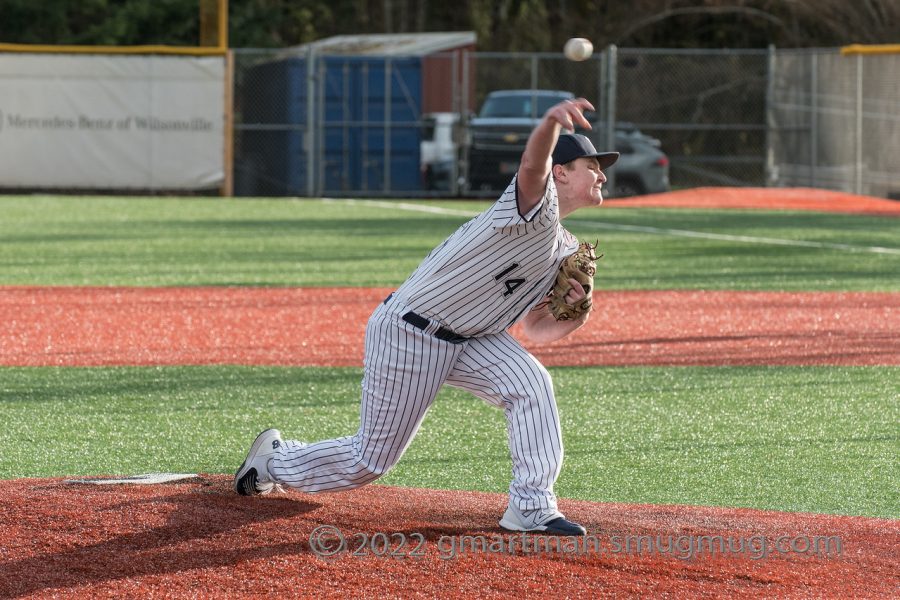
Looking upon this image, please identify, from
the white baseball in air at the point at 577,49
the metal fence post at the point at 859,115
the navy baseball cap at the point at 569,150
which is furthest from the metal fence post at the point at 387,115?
the navy baseball cap at the point at 569,150

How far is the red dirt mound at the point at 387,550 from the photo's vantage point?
4.28 m

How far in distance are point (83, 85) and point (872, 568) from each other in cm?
2286

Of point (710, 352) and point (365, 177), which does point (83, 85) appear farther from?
point (710, 352)

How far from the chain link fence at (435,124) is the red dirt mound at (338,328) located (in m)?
12.7

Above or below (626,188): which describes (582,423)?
below

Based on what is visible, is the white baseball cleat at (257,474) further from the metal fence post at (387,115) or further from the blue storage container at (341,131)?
the metal fence post at (387,115)

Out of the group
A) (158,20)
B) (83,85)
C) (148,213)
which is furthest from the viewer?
(158,20)

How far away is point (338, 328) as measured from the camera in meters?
10.7

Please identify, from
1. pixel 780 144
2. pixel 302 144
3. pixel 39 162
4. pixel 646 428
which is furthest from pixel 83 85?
Result: pixel 646 428

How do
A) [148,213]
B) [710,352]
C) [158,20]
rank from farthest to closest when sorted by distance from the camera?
[158,20] < [148,213] < [710,352]

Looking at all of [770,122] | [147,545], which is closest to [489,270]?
[147,545]

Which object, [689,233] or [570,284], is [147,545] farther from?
[689,233]

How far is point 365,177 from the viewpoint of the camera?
2677 cm

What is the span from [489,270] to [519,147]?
2108 cm
